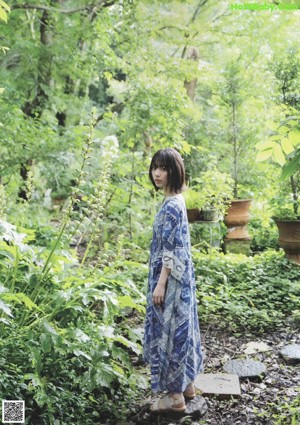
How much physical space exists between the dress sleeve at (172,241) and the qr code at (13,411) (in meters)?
1.02

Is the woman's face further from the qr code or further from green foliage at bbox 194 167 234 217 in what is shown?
green foliage at bbox 194 167 234 217

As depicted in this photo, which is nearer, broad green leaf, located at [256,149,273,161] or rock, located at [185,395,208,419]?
broad green leaf, located at [256,149,273,161]

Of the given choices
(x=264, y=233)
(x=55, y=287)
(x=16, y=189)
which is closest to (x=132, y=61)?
(x=16, y=189)

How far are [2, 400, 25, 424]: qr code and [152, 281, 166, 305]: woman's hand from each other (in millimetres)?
870

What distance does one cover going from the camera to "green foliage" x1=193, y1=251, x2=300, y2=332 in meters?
4.28

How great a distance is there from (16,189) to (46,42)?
2.03 metres

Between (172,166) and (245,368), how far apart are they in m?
1.63

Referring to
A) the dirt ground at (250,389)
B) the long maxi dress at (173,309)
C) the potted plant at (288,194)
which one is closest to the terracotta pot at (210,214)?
the potted plant at (288,194)

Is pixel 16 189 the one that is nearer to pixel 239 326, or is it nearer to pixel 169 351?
pixel 239 326

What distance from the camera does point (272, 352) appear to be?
12.2ft

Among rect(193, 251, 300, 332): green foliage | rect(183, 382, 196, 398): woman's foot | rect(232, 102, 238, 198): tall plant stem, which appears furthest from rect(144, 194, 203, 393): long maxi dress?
rect(232, 102, 238, 198): tall plant stem

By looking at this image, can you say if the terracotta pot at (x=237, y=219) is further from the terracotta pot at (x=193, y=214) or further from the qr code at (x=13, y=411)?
the qr code at (x=13, y=411)

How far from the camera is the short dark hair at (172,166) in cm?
270

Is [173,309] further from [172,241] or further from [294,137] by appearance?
[294,137]
